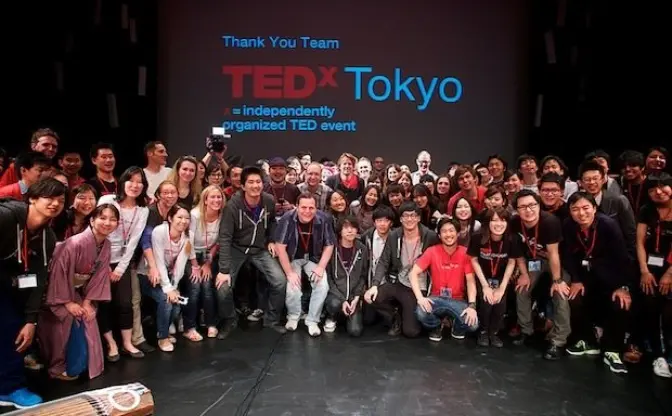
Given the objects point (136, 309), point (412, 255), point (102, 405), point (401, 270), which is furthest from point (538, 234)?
point (102, 405)

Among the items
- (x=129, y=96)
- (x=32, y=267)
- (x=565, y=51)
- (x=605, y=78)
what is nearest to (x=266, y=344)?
(x=32, y=267)

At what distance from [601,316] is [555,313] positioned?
360 millimetres

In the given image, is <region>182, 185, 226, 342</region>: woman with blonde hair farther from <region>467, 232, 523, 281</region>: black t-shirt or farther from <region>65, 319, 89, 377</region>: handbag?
<region>467, 232, 523, 281</region>: black t-shirt

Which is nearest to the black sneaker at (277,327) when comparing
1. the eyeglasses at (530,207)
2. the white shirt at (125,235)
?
the white shirt at (125,235)

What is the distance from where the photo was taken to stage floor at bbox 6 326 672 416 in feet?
8.83

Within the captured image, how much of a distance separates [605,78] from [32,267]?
5.78 meters

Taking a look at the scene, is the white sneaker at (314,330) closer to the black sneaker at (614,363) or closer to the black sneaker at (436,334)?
the black sneaker at (436,334)

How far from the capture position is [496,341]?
3584 mm

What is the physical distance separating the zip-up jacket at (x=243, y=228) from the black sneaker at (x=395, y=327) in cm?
109

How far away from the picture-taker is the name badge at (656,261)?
10.6 feet

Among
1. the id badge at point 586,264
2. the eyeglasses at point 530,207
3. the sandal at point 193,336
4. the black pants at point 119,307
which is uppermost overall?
the eyeglasses at point 530,207

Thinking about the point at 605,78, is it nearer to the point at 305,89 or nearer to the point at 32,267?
the point at 305,89

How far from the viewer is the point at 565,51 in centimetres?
647

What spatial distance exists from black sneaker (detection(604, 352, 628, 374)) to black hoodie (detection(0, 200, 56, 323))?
3226 mm
